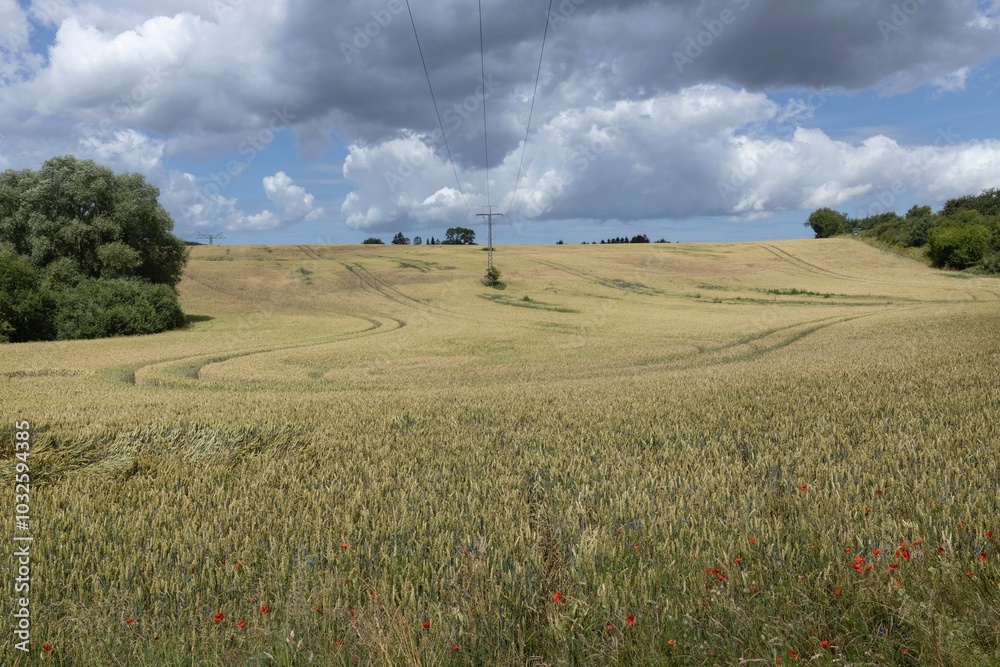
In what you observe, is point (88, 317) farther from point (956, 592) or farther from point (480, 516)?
point (956, 592)

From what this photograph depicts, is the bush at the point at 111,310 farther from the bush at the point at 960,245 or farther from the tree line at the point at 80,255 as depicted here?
the bush at the point at 960,245

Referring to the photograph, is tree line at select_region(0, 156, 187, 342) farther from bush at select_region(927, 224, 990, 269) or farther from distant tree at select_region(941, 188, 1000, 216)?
distant tree at select_region(941, 188, 1000, 216)

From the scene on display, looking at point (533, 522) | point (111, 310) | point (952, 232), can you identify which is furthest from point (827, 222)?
point (533, 522)

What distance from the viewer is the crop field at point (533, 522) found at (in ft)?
12.4

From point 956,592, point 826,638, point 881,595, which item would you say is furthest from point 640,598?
point 956,592

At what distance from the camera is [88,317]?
41875mm

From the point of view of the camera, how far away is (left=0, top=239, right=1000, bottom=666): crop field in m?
3.77

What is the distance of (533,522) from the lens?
5742 mm

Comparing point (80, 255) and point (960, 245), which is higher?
point (960, 245)

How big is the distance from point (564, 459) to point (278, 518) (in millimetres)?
3712

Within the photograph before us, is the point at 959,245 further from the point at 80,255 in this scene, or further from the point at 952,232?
the point at 80,255

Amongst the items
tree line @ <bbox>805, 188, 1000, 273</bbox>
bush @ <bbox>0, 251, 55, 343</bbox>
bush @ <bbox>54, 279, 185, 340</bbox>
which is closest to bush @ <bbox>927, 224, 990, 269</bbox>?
tree line @ <bbox>805, 188, 1000, 273</bbox>

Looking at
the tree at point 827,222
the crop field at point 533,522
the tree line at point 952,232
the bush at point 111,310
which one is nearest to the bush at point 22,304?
the bush at point 111,310

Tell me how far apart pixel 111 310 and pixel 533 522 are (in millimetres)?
45782
